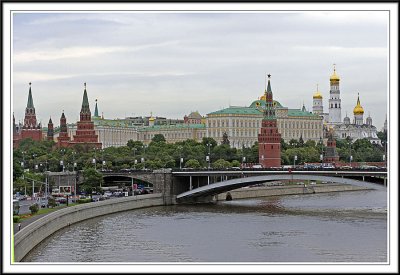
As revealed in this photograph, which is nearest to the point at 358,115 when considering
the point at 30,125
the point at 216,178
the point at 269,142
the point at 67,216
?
the point at 30,125

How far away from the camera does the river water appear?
86.9ft

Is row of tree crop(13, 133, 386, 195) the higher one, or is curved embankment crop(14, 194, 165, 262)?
row of tree crop(13, 133, 386, 195)

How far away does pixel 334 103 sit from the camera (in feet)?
457

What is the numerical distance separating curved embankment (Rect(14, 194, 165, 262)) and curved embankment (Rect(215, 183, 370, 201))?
812 cm

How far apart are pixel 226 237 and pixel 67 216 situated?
685 centimetres

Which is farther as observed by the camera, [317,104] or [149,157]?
[317,104]

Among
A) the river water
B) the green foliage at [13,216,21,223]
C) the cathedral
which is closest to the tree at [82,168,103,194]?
the river water

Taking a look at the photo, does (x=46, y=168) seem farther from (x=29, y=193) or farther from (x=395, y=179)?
(x=395, y=179)

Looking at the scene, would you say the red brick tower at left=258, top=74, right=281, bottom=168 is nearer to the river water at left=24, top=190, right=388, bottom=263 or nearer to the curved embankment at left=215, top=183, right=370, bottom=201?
the curved embankment at left=215, top=183, right=370, bottom=201

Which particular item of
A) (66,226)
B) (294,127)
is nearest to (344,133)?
(294,127)

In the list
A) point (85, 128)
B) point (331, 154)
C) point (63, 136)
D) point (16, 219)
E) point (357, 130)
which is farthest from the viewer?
point (357, 130)

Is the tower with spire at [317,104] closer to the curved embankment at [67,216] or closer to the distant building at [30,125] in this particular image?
the distant building at [30,125]

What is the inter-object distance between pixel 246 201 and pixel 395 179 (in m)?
38.0

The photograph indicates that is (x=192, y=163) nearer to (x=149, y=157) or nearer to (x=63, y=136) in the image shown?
(x=149, y=157)
